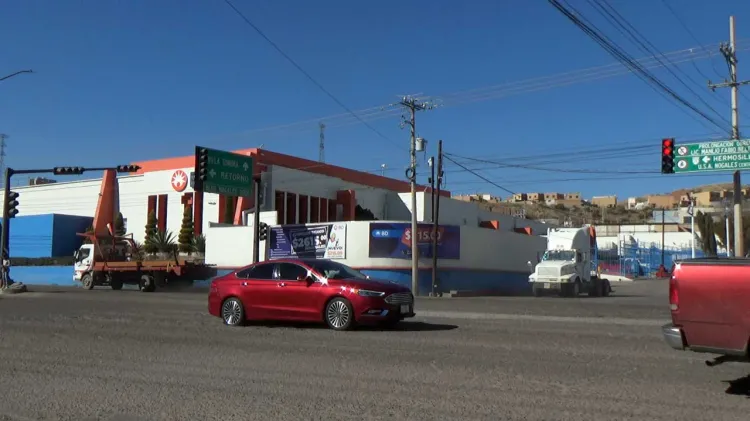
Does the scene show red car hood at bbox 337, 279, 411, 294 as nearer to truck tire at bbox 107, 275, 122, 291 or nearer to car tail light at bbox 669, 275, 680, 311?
car tail light at bbox 669, 275, 680, 311

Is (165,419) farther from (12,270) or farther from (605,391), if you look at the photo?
(12,270)

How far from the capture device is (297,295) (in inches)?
575

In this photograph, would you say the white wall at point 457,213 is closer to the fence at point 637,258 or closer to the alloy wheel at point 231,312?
the fence at point 637,258

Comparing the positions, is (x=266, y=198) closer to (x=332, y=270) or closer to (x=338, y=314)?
(x=332, y=270)

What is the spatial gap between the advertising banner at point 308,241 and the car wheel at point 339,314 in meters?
23.9

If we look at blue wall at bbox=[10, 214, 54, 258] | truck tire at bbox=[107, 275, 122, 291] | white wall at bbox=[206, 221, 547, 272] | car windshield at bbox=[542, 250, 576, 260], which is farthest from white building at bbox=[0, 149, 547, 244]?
car windshield at bbox=[542, 250, 576, 260]

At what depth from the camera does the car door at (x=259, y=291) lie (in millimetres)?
14914

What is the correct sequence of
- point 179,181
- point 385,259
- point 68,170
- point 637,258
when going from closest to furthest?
point 68,170 < point 385,259 < point 179,181 < point 637,258

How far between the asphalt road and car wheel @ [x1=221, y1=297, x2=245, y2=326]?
50 centimetres

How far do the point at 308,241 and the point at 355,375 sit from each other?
30.8 m

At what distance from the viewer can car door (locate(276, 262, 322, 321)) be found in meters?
14.4

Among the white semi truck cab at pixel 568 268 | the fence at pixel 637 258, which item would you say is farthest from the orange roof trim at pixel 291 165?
the fence at pixel 637 258

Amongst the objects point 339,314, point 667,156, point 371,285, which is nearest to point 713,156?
point 667,156

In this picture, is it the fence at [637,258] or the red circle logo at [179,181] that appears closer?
the red circle logo at [179,181]
